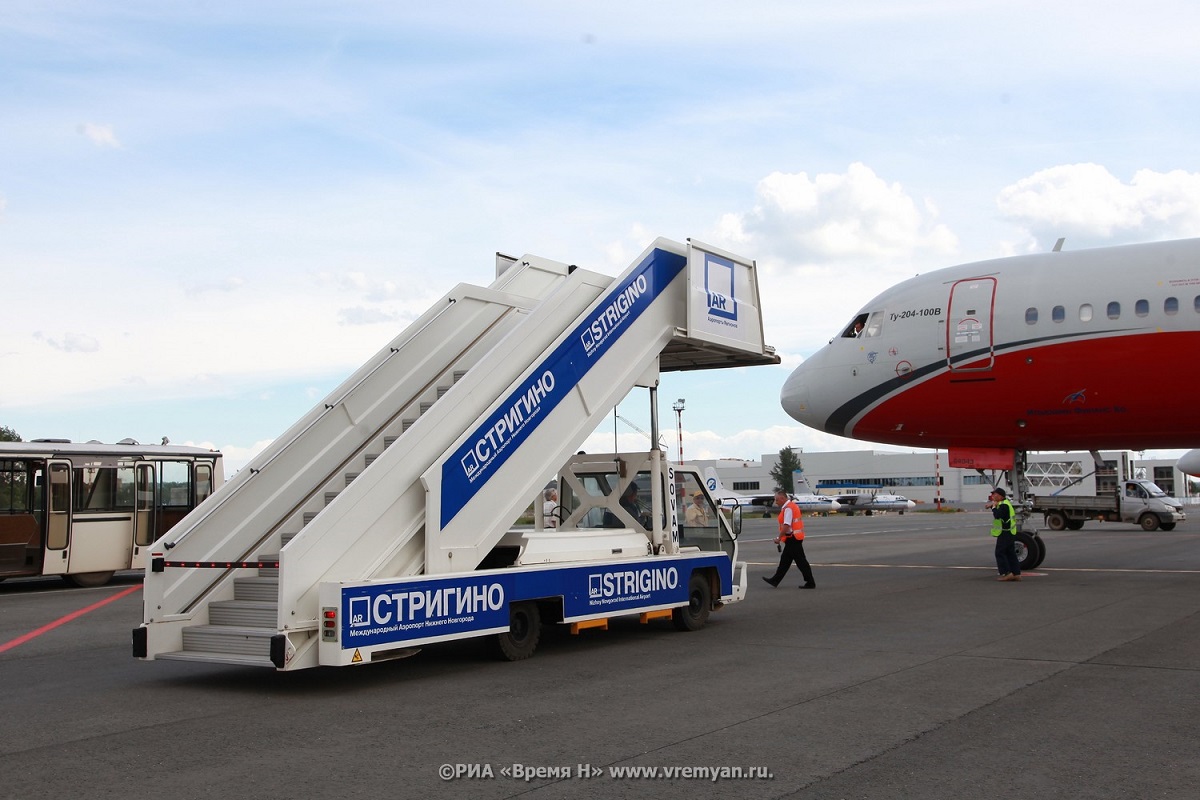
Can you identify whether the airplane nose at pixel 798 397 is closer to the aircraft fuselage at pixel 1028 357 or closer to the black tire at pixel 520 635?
the aircraft fuselage at pixel 1028 357

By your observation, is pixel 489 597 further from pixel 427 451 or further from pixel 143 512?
pixel 143 512

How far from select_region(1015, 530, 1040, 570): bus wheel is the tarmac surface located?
4.71 metres

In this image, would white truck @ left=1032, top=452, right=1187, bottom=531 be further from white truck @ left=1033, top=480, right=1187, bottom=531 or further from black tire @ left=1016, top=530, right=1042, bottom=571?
black tire @ left=1016, top=530, right=1042, bottom=571

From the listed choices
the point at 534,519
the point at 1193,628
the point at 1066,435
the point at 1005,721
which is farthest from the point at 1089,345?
the point at 1005,721

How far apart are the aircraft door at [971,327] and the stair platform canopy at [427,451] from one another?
604 cm

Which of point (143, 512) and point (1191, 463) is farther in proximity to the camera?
point (1191, 463)

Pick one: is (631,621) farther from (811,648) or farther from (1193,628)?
(1193,628)

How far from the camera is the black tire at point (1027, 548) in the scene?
17.2 metres

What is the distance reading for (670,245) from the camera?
11312mm

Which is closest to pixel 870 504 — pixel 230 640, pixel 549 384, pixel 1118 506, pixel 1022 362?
pixel 1118 506

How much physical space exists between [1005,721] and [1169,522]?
1353 inches

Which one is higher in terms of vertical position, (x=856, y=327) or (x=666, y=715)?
(x=856, y=327)

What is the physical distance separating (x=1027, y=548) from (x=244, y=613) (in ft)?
43.9

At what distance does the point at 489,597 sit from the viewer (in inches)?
344
